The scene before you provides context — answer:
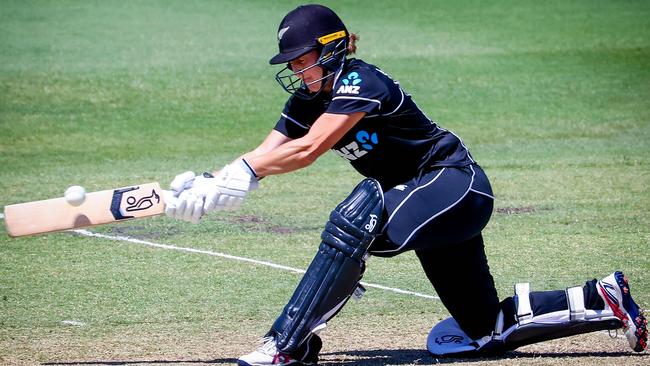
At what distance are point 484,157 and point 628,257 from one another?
174 inches

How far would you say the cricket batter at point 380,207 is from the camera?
509 centimetres

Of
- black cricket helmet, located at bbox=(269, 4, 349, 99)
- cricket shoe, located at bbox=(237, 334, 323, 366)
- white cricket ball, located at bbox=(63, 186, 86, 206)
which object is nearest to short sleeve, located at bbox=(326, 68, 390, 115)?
black cricket helmet, located at bbox=(269, 4, 349, 99)

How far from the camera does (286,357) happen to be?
16.9 feet

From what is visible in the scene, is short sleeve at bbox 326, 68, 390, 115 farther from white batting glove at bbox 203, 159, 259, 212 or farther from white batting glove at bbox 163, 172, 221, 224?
white batting glove at bbox 163, 172, 221, 224

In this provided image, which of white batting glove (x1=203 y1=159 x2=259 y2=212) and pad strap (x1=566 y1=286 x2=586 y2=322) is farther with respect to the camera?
pad strap (x1=566 y1=286 x2=586 y2=322)

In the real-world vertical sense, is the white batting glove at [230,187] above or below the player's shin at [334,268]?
above

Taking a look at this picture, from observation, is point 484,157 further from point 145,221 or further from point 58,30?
point 58,30

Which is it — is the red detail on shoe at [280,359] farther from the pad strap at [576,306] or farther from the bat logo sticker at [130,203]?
the pad strap at [576,306]

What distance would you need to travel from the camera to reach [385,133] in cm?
532

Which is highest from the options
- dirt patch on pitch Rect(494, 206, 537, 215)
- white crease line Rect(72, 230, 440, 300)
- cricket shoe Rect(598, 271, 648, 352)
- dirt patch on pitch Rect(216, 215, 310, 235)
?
cricket shoe Rect(598, 271, 648, 352)

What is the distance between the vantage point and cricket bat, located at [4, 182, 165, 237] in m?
5.31

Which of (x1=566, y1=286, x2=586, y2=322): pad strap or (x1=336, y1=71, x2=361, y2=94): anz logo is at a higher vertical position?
(x1=336, y1=71, x2=361, y2=94): anz logo

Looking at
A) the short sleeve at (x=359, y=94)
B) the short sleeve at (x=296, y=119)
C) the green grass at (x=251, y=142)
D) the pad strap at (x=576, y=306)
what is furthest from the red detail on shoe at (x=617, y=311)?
the short sleeve at (x=296, y=119)

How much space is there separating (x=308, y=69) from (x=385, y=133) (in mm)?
514
